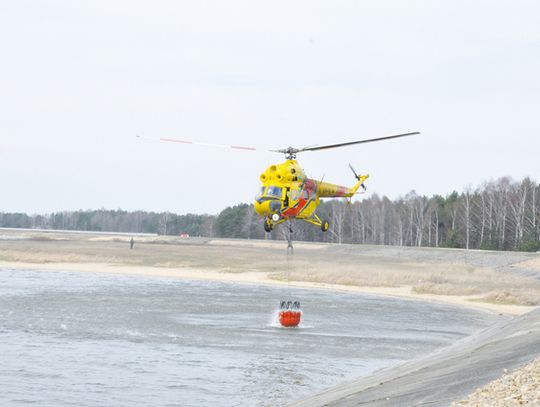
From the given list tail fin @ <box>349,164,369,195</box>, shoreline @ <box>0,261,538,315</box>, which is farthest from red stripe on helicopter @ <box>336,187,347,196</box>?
shoreline @ <box>0,261,538,315</box>

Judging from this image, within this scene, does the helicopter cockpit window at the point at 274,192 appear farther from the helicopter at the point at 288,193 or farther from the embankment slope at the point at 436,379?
the embankment slope at the point at 436,379

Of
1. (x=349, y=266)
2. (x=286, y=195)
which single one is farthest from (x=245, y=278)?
(x=286, y=195)

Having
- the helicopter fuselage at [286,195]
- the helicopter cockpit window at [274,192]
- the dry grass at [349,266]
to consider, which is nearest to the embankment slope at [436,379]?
the helicopter fuselage at [286,195]

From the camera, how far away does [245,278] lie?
73.4 meters

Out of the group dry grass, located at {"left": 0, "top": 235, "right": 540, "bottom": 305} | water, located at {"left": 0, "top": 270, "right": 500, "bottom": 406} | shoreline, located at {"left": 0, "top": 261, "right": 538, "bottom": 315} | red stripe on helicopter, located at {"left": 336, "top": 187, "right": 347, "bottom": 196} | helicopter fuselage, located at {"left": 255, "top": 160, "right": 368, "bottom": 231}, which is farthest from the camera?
dry grass, located at {"left": 0, "top": 235, "right": 540, "bottom": 305}

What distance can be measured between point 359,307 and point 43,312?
19744 millimetres

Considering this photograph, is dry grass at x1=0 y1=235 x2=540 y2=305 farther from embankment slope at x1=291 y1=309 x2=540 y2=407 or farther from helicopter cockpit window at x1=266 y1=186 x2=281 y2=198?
helicopter cockpit window at x1=266 y1=186 x2=281 y2=198

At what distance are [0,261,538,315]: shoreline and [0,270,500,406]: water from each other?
2278mm

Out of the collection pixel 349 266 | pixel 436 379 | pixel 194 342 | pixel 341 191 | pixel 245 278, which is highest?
pixel 341 191

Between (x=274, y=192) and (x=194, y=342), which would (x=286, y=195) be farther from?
(x=194, y=342)

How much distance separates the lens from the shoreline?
55000 mm

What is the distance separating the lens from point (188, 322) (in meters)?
43.2

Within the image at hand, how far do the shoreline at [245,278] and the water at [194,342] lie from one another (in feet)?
7.47

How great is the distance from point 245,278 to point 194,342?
37.2 m
